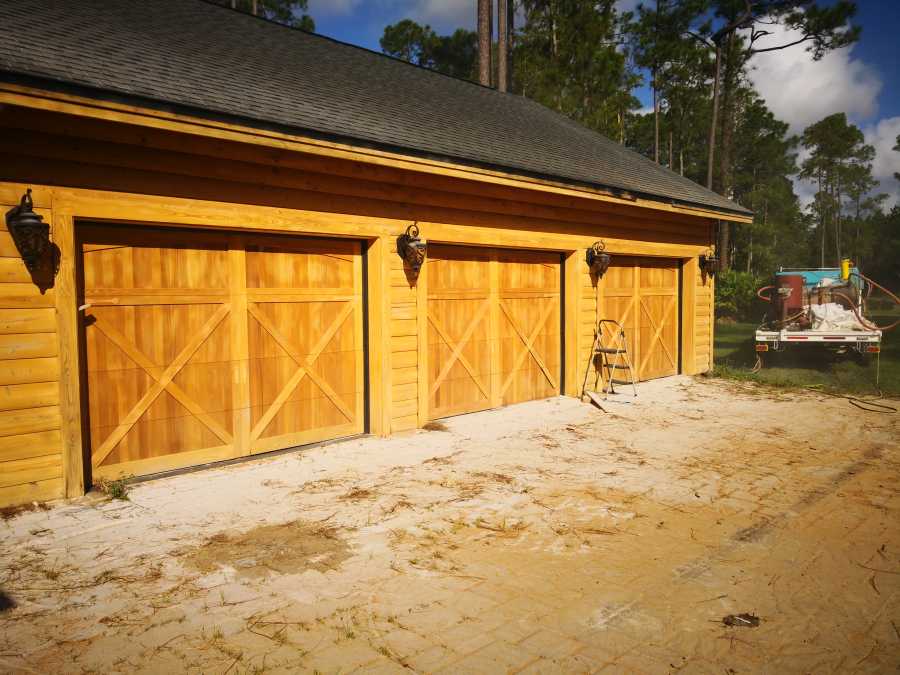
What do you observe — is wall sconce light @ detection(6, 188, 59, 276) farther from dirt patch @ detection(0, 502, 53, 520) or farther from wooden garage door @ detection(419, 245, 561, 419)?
wooden garage door @ detection(419, 245, 561, 419)

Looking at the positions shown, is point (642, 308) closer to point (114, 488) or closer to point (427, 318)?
point (427, 318)

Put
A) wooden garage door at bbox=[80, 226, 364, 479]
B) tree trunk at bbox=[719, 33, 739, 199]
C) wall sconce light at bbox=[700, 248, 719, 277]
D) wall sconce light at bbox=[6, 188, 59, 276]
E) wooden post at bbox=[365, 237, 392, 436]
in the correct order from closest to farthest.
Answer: wall sconce light at bbox=[6, 188, 59, 276] → wooden garage door at bbox=[80, 226, 364, 479] → wooden post at bbox=[365, 237, 392, 436] → wall sconce light at bbox=[700, 248, 719, 277] → tree trunk at bbox=[719, 33, 739, 199]

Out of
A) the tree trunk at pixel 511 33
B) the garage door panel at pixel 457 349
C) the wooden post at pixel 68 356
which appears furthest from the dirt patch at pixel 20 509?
the tree trunk at pixel 511 33

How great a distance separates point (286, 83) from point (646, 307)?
6.47 m

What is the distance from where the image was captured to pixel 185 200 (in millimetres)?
5047

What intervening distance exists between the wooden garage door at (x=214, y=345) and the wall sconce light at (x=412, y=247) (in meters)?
0.47

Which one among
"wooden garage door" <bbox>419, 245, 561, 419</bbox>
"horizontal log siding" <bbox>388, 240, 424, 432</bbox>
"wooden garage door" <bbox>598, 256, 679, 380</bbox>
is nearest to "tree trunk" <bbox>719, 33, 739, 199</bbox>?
"wooden garage door" <bbox>598, 256, 679, 380</bbox>

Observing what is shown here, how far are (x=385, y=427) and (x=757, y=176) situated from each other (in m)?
40.4

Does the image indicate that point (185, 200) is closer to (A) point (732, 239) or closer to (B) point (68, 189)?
(B) point (68, 189)

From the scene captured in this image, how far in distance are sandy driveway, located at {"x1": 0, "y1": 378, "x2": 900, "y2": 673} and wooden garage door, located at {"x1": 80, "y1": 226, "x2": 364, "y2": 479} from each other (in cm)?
35

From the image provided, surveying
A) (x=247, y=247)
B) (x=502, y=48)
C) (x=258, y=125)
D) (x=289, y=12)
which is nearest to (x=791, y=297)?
(x=502, y=48)

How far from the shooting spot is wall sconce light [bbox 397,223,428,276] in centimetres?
641

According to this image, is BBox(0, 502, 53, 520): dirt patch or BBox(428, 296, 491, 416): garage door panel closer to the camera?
BBox(0, 502, 53, 520): dirt patch

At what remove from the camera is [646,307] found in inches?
403
